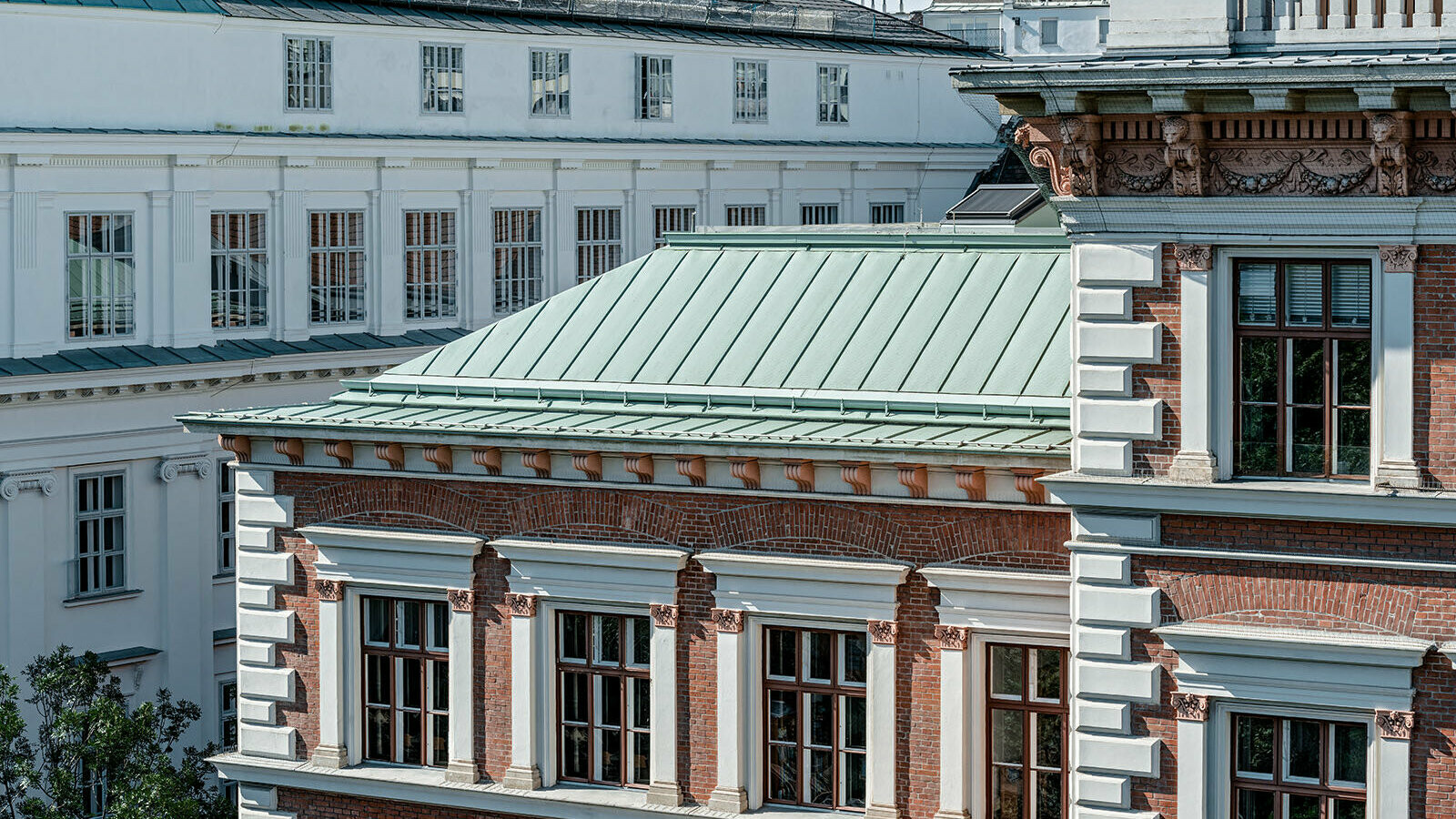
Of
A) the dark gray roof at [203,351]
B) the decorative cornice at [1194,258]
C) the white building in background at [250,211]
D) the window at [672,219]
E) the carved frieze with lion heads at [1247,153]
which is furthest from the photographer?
the window at [672,219]

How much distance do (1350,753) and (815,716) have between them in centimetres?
672

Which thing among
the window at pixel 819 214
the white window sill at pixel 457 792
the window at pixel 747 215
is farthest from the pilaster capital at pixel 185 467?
the window at pixel 819 214

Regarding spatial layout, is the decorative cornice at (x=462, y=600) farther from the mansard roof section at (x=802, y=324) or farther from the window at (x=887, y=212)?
the window at (x=887, y=212)

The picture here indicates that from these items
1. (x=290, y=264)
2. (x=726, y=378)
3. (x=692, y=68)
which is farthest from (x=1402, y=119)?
(x=692, y=68)

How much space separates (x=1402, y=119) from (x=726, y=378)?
1048 centimetres

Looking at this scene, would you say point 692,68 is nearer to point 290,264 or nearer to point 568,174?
point 568,174

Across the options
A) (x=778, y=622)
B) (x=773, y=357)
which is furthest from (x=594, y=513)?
(x=773, y=357)

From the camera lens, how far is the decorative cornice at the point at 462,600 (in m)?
30.1

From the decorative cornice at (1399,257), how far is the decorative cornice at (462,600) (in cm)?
1190

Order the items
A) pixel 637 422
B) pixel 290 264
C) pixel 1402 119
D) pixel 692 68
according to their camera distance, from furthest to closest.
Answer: pixel 692 68 < pixel 290 264 < pixel 637 422 < pixel 1402 119

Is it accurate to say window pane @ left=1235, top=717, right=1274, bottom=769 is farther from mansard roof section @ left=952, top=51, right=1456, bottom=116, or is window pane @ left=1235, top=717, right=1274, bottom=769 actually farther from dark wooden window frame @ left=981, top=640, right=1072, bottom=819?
mansard roof section @ left=952, top=51, right=1456, bottom=116

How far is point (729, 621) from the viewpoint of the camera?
28703 millimetres

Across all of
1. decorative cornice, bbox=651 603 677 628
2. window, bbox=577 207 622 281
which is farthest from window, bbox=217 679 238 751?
decorative cornice, bbox=651 603 677 628

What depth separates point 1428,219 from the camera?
2267 centimetres
